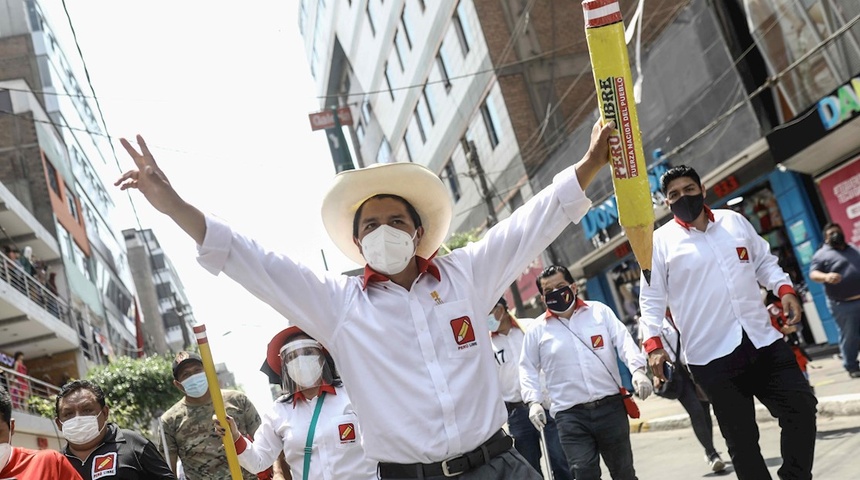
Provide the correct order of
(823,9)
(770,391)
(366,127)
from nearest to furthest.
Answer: (770,391), (823,9), (366,127)

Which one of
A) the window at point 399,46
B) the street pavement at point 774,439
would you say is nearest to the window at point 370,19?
the window at point 399,46

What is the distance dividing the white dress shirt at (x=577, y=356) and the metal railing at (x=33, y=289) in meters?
19.5

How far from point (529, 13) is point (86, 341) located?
20.0 metres

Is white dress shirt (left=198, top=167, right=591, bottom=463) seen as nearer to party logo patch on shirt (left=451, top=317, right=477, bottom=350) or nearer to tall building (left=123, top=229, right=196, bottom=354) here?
party logo patch on shirt (left=451, top=317, right=477, bottom=350)

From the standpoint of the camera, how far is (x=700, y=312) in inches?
206

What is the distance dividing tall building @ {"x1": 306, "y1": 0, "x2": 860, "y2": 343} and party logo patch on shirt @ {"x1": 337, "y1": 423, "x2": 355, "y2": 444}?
12.1ft

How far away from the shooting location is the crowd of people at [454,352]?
3340 millimetres

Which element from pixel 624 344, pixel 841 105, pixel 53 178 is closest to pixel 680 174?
pixel 624 344

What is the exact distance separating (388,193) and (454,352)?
30.2 inches

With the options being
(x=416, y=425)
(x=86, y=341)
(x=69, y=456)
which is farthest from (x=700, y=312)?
(x=86, y=341)

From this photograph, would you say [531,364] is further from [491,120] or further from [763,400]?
[491,120]

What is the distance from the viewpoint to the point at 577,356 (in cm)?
687

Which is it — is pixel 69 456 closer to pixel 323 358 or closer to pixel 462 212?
pixel 323 358

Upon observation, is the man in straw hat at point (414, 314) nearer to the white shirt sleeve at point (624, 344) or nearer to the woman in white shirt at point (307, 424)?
the woman in white shirt at point (307, 424)
